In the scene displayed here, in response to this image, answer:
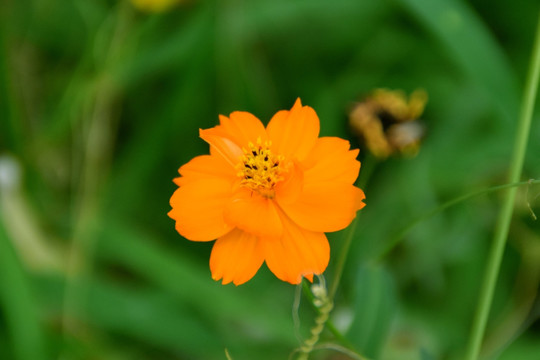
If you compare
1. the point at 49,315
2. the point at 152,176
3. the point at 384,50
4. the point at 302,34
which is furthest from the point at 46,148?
the point at 384,50

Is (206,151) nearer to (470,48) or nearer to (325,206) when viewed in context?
A: (470,48)

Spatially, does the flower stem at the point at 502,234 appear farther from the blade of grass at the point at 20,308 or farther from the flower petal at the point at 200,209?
the blade of grass at the point at 20,308

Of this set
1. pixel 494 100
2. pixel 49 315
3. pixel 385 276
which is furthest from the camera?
pixel 49 315

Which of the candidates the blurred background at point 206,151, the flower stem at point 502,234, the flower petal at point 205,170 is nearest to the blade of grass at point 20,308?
the blurred background at point 206,151

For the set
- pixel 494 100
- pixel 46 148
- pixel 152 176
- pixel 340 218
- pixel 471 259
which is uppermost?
pixel 46 148

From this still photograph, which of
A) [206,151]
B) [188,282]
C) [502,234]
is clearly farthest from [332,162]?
[206,151]

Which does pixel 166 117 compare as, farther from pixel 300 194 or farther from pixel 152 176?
pixel 300 194
